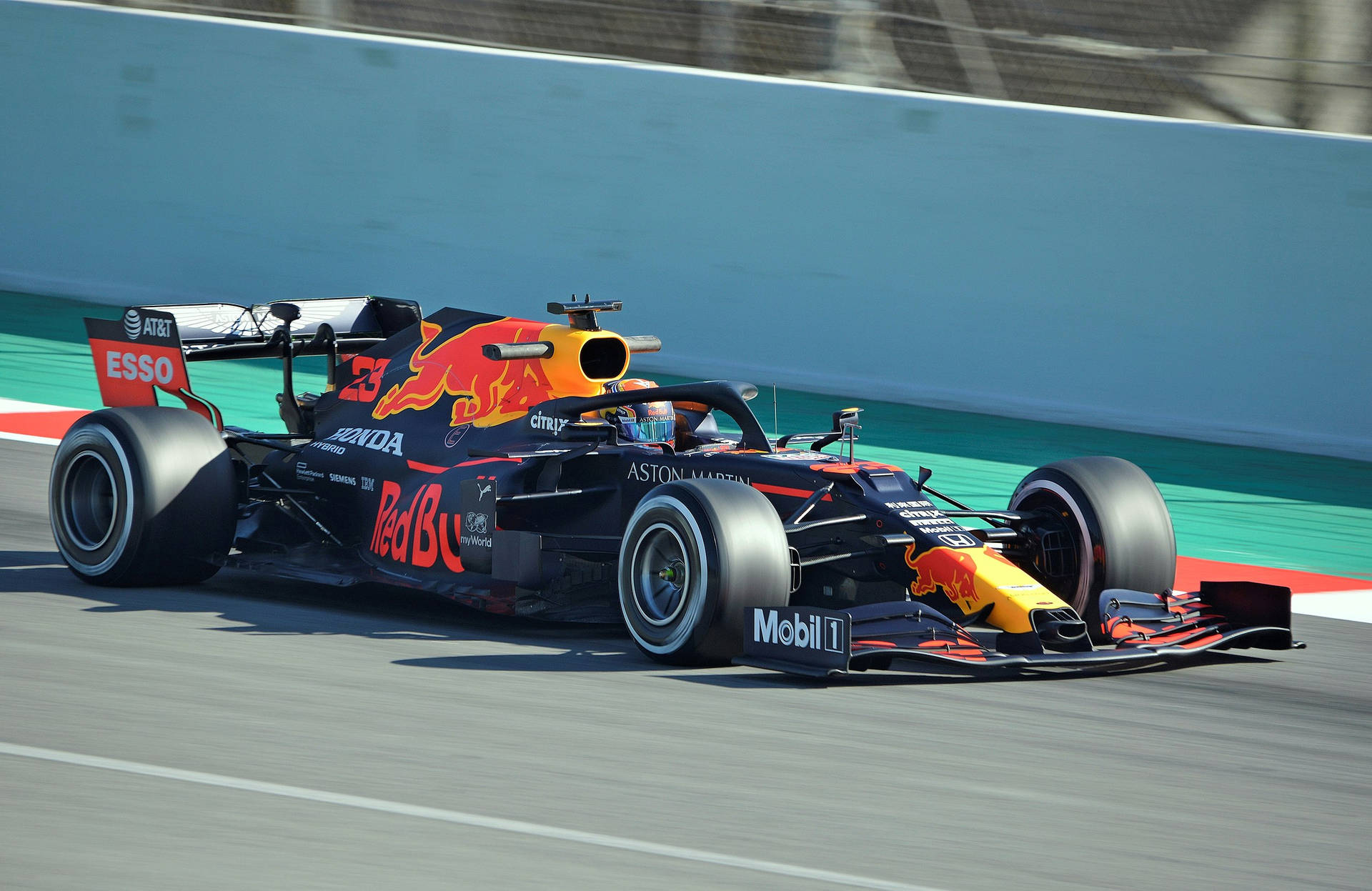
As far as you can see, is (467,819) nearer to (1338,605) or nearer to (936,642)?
(936,642)

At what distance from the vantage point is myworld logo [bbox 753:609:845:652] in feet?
22.1

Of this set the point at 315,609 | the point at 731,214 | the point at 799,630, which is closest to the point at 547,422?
the point at 315,609

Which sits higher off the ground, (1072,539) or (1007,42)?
(1007,42)

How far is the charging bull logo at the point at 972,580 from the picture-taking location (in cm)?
704

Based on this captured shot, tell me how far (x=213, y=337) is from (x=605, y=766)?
4.85m

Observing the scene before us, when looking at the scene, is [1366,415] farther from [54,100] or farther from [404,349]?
[54,100]

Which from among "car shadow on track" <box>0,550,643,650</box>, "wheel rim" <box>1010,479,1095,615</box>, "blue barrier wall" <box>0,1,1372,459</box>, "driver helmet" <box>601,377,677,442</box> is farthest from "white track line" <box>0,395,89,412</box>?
"wheel rim" <box>1010,479,1095,615</box>

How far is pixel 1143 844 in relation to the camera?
17.0ft

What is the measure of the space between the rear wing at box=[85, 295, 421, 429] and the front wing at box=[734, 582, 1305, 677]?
3457mm

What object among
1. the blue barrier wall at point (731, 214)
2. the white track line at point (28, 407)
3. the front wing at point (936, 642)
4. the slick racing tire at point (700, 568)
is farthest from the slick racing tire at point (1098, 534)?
the white track line at point (28, 407)

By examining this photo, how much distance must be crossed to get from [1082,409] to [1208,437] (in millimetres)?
978

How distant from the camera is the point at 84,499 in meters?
8.65

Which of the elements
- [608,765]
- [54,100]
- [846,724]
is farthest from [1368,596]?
[54,100]

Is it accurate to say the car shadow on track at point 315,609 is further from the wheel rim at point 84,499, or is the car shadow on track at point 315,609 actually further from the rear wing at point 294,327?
the rear wing at point 294,327
